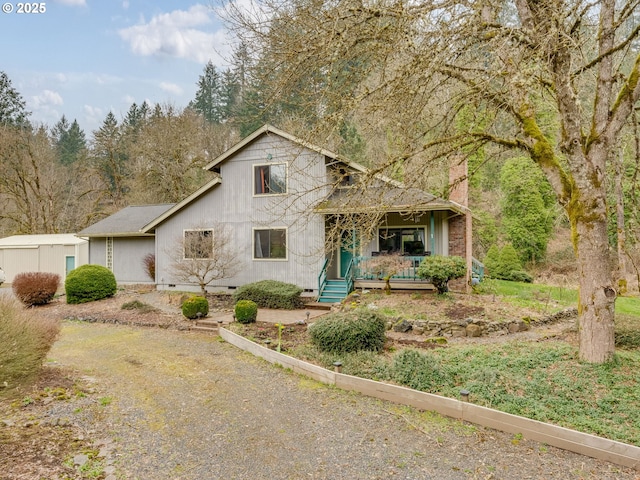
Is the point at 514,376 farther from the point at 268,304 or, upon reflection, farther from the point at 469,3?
the point at 268,304

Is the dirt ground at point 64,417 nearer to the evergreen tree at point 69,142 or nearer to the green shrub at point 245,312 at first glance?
the green shrub at point 245,312

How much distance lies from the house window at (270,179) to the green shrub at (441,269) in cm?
592

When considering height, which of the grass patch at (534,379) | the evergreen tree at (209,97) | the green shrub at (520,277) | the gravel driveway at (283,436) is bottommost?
the gravel driveway at (283,436)

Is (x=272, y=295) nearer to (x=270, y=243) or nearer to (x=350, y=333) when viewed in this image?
(x=270, y=243)

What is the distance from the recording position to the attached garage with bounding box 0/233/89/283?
20.6 m

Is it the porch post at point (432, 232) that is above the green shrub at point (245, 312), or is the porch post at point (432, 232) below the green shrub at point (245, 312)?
above

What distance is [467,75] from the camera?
6.54 meters

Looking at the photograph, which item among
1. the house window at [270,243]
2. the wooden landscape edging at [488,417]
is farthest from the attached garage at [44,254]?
A: the wooden landscape edging at [488,417]

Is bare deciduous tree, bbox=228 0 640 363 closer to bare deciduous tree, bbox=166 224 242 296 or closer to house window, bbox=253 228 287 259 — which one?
house window, bbox=253 228 287 259

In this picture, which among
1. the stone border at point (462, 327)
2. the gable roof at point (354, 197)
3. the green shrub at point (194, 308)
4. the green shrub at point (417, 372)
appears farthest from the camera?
the green shrub at point (194, 308)

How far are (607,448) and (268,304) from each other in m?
10.1

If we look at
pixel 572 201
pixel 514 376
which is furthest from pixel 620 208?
pixel 514 376

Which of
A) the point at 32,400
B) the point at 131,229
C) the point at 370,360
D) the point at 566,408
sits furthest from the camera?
the point at 131,229

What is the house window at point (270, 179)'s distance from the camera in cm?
1427
